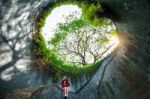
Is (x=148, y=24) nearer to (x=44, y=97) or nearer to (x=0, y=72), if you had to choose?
(x=44, y=97)

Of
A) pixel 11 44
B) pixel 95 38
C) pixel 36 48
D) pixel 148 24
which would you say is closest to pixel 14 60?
pixel 11 44

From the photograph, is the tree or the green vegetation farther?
the tree

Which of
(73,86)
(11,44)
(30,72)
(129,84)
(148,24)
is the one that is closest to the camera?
(148,24)

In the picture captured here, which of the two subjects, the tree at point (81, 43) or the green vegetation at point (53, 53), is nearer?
Answer: the green vegetation at point (53, 53)

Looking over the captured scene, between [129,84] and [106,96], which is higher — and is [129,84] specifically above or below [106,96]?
above

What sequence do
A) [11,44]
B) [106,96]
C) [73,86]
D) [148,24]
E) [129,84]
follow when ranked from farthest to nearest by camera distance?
[73,86] < [11,44] < [106,96] < [129,84] < [148,24]

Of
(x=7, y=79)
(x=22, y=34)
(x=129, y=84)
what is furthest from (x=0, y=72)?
(x=129, y=84)

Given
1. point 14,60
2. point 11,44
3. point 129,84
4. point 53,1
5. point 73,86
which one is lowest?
point 73,86

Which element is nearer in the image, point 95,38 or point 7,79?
point 7,79

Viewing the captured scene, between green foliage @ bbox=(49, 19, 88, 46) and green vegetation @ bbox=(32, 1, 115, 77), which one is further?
green foliage @ bbox=(49, 19, 88, 46)

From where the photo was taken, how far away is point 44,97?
29.0ft

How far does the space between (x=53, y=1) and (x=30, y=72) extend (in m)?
3.27

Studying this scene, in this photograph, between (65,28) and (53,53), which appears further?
(65,28)

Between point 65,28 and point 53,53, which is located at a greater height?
point 65,28
